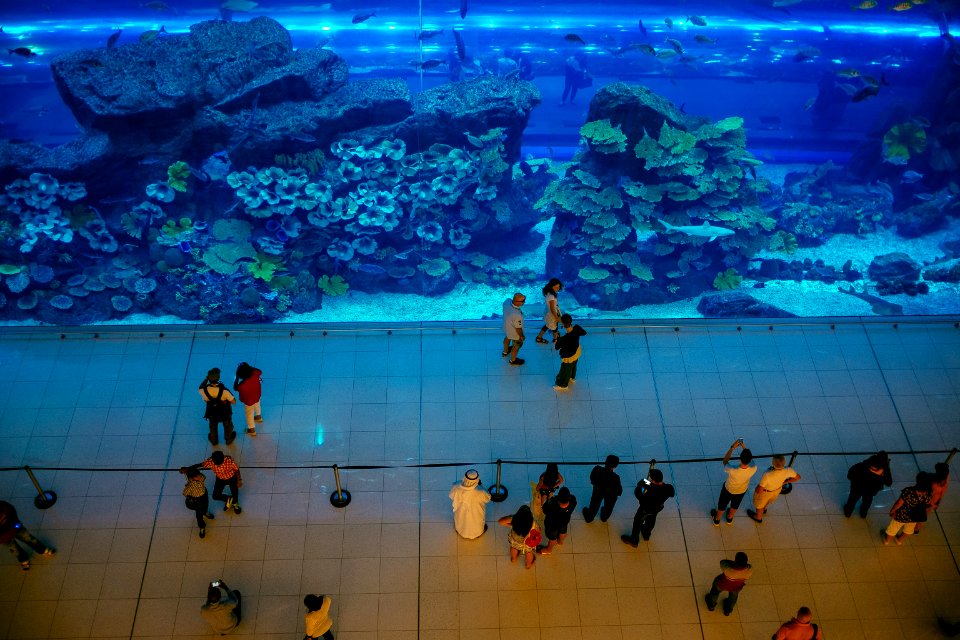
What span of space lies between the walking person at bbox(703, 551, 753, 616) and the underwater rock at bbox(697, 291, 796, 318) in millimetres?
6775

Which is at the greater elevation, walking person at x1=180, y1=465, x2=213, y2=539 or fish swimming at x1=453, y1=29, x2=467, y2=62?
fish swimming at x1=453, y1=29, x2=467, y2=62

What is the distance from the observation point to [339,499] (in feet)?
19.4

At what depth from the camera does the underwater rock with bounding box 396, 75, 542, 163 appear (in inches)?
512

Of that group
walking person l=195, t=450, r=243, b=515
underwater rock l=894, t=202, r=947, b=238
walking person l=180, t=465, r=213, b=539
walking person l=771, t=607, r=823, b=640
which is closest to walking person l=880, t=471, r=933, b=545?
walking person l=771, t=607, r=823, b=640

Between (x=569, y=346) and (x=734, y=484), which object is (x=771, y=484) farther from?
(x=569, y=346)

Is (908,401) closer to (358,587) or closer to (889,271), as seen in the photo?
(358,587)

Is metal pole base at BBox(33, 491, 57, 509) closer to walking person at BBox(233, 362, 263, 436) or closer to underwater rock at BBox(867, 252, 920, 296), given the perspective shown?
walking person at BBox(233, 362, 263, 436)

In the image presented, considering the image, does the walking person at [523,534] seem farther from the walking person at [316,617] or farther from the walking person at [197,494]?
the walking person at [197,494]

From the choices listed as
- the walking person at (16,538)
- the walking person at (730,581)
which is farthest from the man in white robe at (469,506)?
the walking person at (16,538)

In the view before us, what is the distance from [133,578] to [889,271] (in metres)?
13.9

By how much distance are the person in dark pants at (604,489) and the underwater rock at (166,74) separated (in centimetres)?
1067

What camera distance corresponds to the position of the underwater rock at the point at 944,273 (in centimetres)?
1258

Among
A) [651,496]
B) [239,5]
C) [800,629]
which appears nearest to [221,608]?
[651,496]

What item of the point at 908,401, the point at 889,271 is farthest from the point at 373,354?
the point at 889,271
